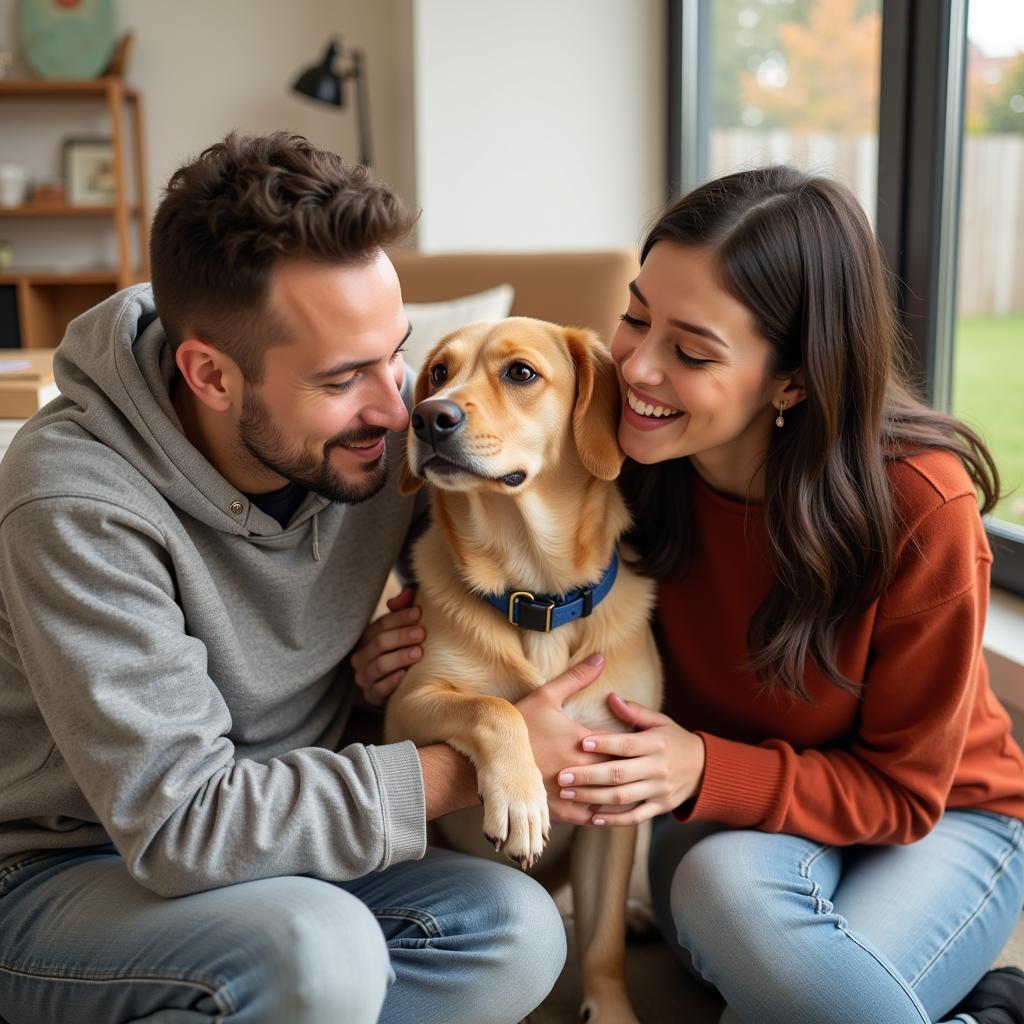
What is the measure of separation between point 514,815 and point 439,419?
48 cm

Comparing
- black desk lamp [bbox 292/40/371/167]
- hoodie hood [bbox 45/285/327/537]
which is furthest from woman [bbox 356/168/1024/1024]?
black desk lamp [bbox 292/40/371/167]

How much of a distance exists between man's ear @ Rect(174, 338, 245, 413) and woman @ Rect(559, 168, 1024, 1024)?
48 cm

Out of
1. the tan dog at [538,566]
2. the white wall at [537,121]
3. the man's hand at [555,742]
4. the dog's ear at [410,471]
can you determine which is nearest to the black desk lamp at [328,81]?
the white wall at [537,121]

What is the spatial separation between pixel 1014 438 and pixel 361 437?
184 cm

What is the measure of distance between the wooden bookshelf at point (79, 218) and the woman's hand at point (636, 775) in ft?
12.5

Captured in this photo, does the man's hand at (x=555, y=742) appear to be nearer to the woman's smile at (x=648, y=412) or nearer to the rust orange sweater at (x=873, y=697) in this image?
the rust orange sweater at (x=873, y=697)

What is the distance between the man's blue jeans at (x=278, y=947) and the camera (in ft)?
3.81

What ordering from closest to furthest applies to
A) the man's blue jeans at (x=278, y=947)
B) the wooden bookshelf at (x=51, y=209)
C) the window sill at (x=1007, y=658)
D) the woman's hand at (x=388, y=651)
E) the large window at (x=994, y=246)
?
the man's blue jeans at (x=278, y=947), the woman's hand at (x=388, y=651), the window sill at (x=1007, y=658), the large window at (x=994, y=246), the wooden bookshelf at (x=51, y=209)

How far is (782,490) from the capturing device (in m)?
1.46

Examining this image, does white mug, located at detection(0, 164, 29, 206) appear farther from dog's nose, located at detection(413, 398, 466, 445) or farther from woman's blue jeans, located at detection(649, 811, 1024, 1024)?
woman's blue jeans, located at detection(649, 811, 1024, 1024)

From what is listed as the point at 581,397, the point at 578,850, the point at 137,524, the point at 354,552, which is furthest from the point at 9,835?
the point at 581,397

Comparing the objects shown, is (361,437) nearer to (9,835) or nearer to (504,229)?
(9,835)

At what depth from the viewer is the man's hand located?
4.71ft

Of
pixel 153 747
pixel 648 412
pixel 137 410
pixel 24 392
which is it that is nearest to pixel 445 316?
pixel 24 392
